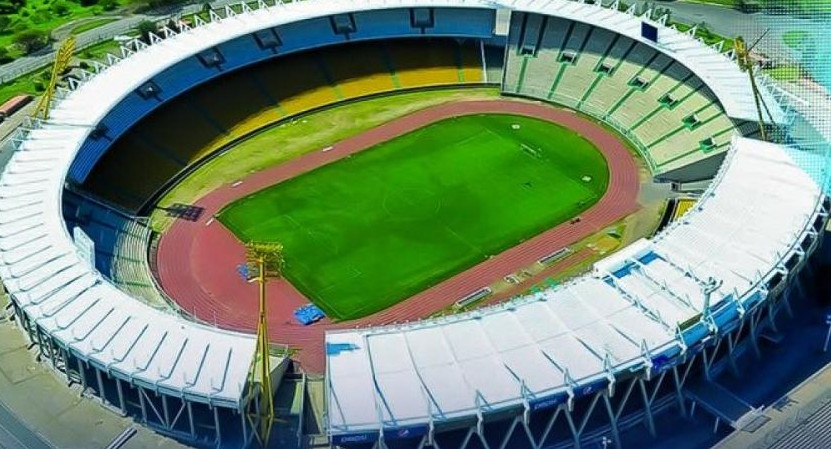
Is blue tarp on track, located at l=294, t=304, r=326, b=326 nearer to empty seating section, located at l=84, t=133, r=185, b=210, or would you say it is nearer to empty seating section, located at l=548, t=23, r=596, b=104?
empty seating section, located at l=84, t=133, r=185, b=210

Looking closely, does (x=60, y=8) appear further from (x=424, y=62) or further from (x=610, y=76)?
(x=610, y=76)

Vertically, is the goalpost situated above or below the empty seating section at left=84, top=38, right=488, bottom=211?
below

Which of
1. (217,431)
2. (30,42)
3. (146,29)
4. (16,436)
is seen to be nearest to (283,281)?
(217,431)

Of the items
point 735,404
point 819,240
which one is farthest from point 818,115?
point 735,404

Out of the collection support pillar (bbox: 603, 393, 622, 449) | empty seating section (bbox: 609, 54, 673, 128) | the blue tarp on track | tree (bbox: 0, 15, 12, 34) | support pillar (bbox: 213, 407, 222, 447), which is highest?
tree (bbox: 0, 15, 12, 34)

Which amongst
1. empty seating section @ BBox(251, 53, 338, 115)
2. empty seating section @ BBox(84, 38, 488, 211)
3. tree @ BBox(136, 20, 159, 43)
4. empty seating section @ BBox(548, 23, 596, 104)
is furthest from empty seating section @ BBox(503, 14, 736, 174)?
tree @ BBox(136, 20, 159, 43)

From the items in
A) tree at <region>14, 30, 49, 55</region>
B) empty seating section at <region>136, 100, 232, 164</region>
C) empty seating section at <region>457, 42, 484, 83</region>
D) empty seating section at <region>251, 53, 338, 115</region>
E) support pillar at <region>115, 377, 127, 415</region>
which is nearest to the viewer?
support pillar at <region>115, 377, 127, 415</region>

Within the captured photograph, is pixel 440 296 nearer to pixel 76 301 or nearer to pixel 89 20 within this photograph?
pixel 76 301

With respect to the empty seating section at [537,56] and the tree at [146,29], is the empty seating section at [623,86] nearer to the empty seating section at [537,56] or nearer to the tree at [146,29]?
the empty seating section at [537,56]
